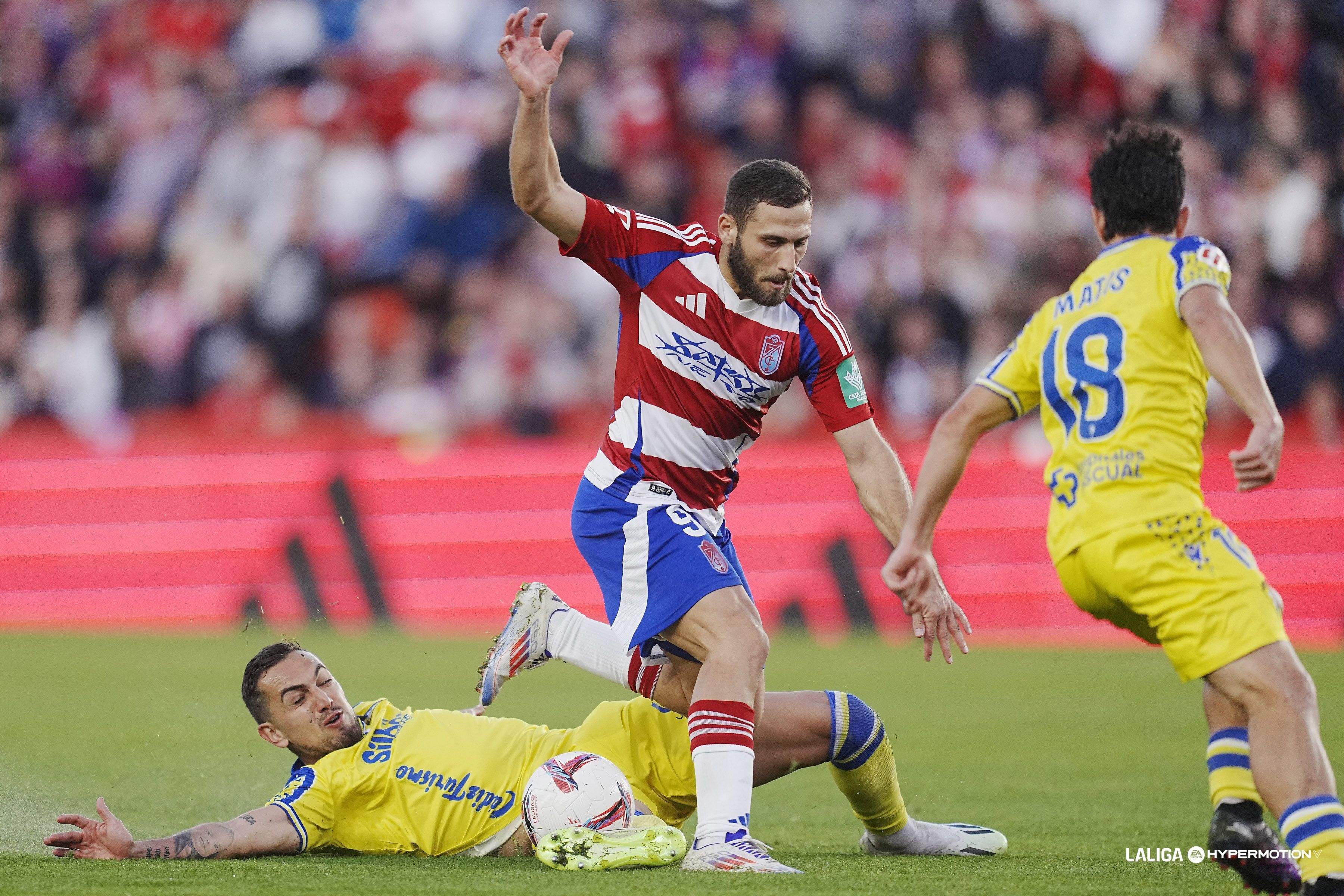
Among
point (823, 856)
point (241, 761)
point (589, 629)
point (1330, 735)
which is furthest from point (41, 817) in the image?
point (1330, 735)

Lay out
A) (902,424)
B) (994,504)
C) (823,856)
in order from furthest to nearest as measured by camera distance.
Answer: (902,424) < (994,504) < (823,856)

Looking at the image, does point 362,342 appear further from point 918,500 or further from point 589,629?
point 918,500

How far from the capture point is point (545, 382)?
13.8 metres

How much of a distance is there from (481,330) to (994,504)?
15.9 feet

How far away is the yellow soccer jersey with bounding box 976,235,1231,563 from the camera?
401 cm

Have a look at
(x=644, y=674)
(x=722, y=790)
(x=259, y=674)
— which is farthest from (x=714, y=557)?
(x=259, y=674)

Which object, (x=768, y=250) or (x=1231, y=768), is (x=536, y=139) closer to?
(x=768, y=250)

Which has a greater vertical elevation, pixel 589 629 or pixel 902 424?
pixel 902 424

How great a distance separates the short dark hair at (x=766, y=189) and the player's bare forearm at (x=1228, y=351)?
Result: 4.86 feet

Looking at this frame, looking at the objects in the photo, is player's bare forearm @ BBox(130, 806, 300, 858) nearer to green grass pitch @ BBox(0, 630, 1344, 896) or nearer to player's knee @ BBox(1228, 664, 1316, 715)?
green grass pitch @ BBox(0, 630, 1344, 896)

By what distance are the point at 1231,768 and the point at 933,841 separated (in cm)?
140

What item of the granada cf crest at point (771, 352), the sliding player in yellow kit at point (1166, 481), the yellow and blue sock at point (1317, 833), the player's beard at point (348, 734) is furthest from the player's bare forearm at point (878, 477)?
the player's beard at point (348, 734)

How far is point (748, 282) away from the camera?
16.9ft

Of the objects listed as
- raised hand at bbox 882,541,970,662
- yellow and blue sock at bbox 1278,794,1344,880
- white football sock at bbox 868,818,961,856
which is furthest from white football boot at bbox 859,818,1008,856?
yellow and blue sock at bbox 1278,794,1344,880
